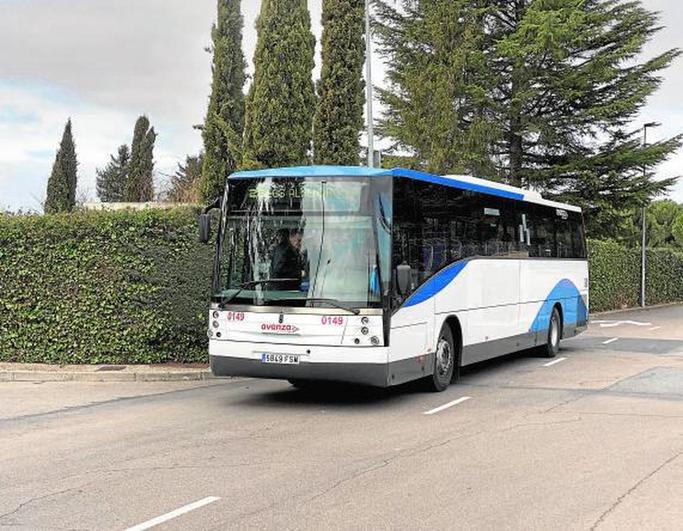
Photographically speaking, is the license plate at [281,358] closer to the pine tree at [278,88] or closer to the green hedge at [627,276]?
the pine tree at [278,88]

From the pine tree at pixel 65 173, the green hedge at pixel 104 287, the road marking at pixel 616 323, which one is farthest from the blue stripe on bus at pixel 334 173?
the pine tree at pixel 65 173

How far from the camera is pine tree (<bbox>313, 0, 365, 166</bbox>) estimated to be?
70.5 feet

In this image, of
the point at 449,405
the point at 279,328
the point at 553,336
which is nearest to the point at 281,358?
the point at 279,328

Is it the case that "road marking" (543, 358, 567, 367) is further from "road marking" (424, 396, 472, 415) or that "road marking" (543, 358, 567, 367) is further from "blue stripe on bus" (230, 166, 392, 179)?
"blue stripe on bus" (230, 166, 392, 179)

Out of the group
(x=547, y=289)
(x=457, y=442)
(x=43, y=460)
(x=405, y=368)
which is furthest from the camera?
(x=547, y=289)

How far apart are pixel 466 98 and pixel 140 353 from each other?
19142 millimetres

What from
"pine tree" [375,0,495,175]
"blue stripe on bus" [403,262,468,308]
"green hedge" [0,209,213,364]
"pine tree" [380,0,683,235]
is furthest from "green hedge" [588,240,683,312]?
"green hedge" [0,209,213,364]

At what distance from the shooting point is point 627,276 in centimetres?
3578

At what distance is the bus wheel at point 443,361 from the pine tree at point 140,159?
34393 mm

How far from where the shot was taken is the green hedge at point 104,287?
1412cm

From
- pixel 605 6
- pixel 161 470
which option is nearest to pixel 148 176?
pixel 605 6

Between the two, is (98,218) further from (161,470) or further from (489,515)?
(489,515)

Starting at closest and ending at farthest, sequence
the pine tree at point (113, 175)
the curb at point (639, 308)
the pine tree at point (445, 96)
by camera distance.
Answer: the pine tree at point (445, 96)
the curb at point (639, 308)
the pine tree at point (113, 175)

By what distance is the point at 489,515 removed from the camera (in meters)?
5.70
